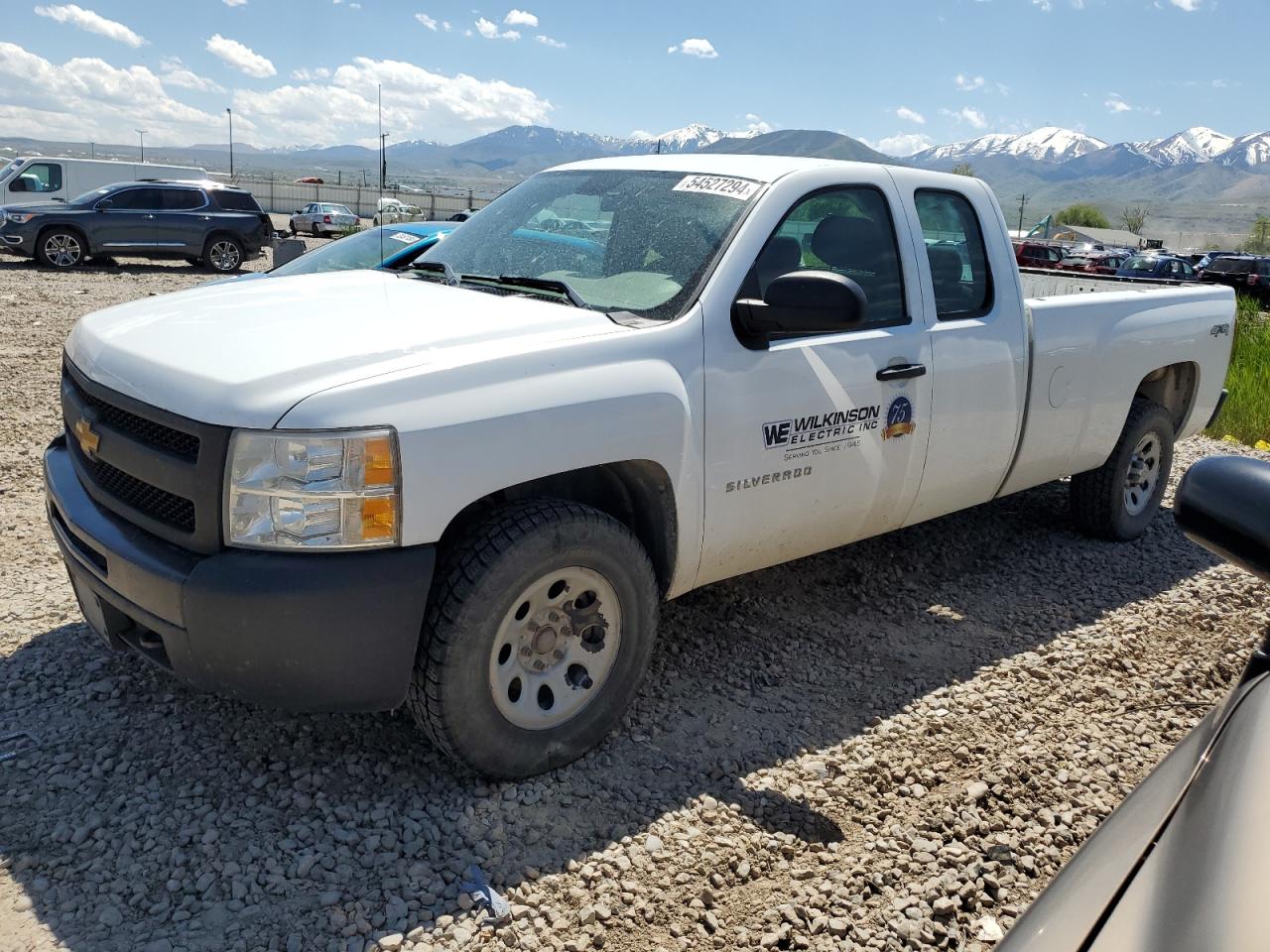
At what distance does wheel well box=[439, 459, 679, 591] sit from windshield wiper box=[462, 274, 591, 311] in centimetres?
55

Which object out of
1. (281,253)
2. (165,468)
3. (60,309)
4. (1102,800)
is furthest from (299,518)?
(60,309)

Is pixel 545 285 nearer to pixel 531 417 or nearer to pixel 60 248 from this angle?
pixel 531 417

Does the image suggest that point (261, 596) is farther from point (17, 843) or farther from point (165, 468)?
point (17, 843)

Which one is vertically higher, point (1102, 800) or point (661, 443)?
point (661, 443)

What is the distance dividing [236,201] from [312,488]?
19805 millimetres

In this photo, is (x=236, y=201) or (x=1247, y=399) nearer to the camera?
(x=1247, y=399)

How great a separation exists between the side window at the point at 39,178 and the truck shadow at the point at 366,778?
2179cm

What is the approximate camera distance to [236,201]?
20.5m

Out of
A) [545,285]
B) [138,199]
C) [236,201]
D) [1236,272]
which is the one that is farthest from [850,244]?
[1236,272]

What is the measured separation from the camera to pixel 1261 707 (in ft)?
5.10

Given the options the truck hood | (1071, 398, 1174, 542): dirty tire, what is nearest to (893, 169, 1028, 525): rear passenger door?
(1071, 398, 1174, 542): dirty tire

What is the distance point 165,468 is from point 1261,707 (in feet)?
8.34

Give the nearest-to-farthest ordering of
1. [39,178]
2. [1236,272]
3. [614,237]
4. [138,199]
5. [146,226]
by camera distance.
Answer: [614,237] < [146,226] < [138,199] < [39,178] < [1236,272]

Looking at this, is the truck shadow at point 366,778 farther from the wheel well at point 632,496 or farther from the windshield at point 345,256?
the windshield at point 345,256
